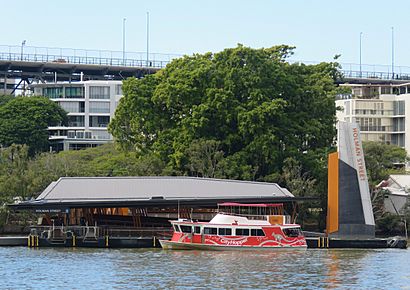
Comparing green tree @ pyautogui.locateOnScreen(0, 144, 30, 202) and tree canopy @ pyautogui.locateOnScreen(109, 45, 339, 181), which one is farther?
green tree @ pyautogui.locateOnScreen(0, 144, 30, 202)

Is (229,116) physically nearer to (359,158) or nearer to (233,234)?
(359,158)

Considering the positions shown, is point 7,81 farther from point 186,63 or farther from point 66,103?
point 186,63

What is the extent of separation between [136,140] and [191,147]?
7692mm

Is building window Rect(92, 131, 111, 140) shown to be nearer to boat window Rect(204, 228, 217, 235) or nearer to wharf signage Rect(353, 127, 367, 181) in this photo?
wharf signage Rect(353, 127, 367, 181)

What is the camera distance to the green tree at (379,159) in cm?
9481

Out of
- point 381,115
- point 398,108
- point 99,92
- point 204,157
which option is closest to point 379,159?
point 204,157

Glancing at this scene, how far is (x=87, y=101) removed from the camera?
147m

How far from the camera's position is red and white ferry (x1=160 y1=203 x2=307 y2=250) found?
2601 inches

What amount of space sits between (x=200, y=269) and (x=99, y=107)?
315ft

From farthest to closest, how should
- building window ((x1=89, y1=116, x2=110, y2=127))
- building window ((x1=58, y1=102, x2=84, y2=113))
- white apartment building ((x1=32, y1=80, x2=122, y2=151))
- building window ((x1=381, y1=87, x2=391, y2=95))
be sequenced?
building window ((x1=89, y1=116, x2=110, y2=127)) < building window ((x1=58, y1=102, x2=84, y2=113)) < white apartment building ((x1=32, y1=80, x2=122, y2=151)) < building window ((x1=381, y1=87, x2=391, y2=95))

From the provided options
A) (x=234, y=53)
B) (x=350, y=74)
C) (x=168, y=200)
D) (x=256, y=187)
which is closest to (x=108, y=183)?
(x=168, y=200)

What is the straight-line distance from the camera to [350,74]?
159 metres

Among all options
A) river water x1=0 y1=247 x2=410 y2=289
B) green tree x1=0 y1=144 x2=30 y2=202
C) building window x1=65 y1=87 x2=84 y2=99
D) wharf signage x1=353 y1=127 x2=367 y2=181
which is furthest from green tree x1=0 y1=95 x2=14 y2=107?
river water x1=0 y1=247 x2=410 y2=289

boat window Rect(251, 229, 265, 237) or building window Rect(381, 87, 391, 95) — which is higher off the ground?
building window Rect(381, 87, 391, 95)
